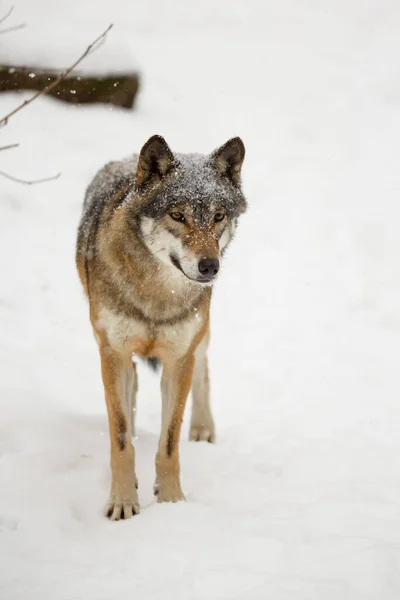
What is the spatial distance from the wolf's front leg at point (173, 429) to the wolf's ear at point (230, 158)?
1.16 meters

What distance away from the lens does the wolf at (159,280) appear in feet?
12.2

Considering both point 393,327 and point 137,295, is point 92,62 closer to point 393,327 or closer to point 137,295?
point 393,327

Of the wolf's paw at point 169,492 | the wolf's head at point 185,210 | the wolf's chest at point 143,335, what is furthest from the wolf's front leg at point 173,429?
the wolf's head at point 185,210

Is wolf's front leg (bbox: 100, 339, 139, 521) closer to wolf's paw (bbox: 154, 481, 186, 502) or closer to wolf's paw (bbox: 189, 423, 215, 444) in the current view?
wolf's paw (bbox: 154, 481, 186, 502)

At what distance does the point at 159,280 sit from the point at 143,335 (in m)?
0.35

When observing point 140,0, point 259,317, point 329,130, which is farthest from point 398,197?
point 140,0

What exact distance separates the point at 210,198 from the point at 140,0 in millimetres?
9812

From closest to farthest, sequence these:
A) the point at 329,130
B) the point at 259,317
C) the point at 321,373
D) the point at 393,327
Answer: the point at 321,373 → the point at 393,327 → the point at 259,317 → the point at 329,130

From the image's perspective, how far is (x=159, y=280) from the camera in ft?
12.9

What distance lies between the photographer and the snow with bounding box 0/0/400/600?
316 centimetres

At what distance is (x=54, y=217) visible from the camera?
26.3 ft

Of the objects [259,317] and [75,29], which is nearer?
[259,317]

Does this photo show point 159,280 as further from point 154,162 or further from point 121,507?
point 121,507

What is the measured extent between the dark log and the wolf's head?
5.42 m
